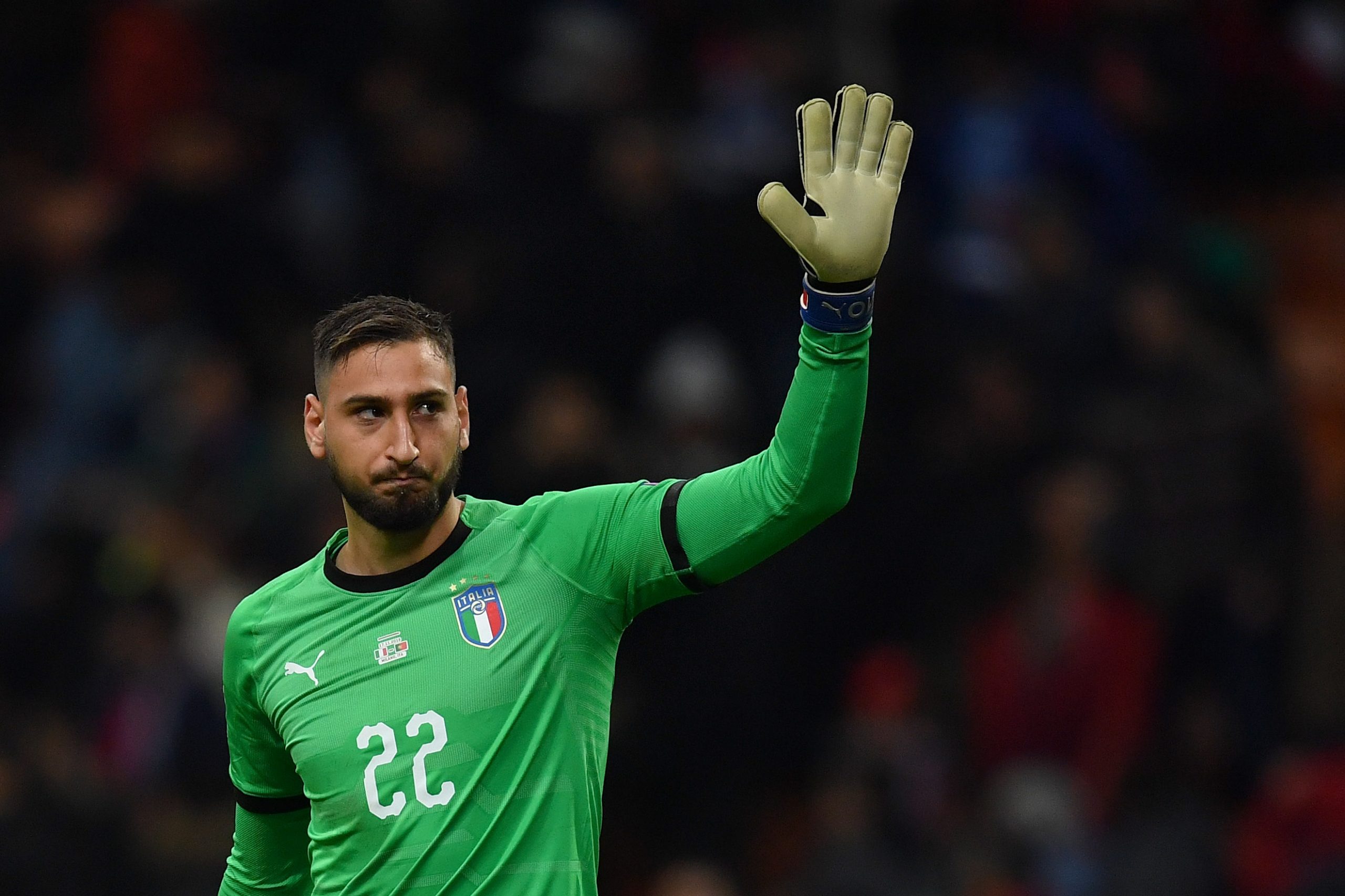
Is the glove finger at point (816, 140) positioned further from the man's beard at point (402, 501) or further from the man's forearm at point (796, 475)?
the man's beard at point (402, 501)

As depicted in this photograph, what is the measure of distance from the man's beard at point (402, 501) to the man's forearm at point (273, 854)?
71 centimetres

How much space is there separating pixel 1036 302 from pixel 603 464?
2.32 meters

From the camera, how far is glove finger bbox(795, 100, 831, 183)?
3.39m

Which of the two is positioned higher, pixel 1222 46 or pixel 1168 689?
pixel 1222 46

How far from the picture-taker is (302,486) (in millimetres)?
8695

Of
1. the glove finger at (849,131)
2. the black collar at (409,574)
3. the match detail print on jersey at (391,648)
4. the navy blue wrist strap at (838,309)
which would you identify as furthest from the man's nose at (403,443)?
the glove finger at (849,131)

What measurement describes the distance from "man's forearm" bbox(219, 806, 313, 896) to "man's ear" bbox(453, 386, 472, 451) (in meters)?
0.86

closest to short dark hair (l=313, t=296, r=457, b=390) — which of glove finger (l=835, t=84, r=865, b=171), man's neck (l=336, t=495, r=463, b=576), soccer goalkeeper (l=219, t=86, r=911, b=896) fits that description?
soccer goalkeeper (l=219, t=86, r=911, b=896)

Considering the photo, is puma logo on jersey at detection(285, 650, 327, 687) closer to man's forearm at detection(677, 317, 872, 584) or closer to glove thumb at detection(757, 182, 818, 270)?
man's forearm at detection(677, 317, 872, 584)

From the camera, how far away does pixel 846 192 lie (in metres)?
3.34

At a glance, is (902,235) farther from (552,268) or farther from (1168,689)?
(1168,689)

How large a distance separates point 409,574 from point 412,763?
38cm

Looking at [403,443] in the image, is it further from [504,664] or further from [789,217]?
[789,217]

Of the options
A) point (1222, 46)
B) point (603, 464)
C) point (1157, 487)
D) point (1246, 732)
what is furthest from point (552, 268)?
point (1222, 46)
